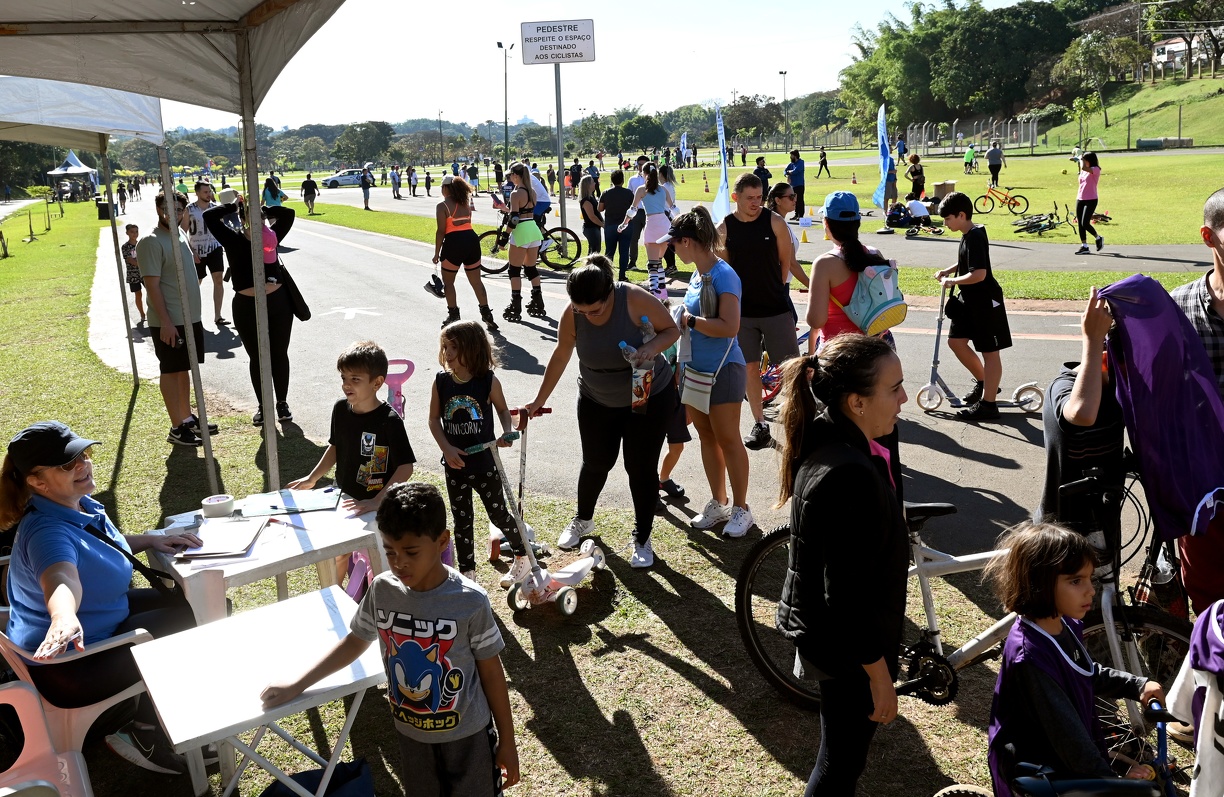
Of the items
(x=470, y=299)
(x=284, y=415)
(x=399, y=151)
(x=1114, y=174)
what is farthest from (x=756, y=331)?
(x=399, y=151)

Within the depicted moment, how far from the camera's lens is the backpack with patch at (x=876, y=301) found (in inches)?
231

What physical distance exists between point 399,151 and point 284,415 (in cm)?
13848

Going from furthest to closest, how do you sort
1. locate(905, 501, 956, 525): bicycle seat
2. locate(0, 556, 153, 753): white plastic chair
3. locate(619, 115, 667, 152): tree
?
locate(619, 115, 667, 152): tree < locate(905, 501, 956, 525): bicycle seat < locate(0, 556, 153, 753): white plastic chair

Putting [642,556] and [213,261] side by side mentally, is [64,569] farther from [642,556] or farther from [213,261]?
[213,261]

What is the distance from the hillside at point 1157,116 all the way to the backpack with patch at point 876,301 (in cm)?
6108

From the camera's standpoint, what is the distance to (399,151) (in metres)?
140

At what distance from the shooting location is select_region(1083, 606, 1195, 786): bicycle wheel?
350 centimetres

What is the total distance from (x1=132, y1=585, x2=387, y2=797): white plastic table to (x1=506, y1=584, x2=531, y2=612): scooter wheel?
163 centimetres

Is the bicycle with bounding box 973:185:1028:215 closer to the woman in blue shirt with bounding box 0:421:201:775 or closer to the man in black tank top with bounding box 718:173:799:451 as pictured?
the man in black tank top with bounding box 718:173:799:451

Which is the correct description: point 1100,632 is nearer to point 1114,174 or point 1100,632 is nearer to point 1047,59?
→ point 1114,174

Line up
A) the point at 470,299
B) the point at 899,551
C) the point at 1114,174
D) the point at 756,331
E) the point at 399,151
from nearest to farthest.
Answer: the point at 899,551 → the point at 756,331 → the point at 470,299 → the point at 1114,174 → the point at 399,151

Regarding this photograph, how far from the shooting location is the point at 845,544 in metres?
2.70

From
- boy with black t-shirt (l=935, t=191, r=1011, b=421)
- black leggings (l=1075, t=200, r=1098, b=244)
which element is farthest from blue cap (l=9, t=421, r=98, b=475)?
black leggings (l=1075, t=200, r=1098, b=244)

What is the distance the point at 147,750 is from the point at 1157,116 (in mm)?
80630
